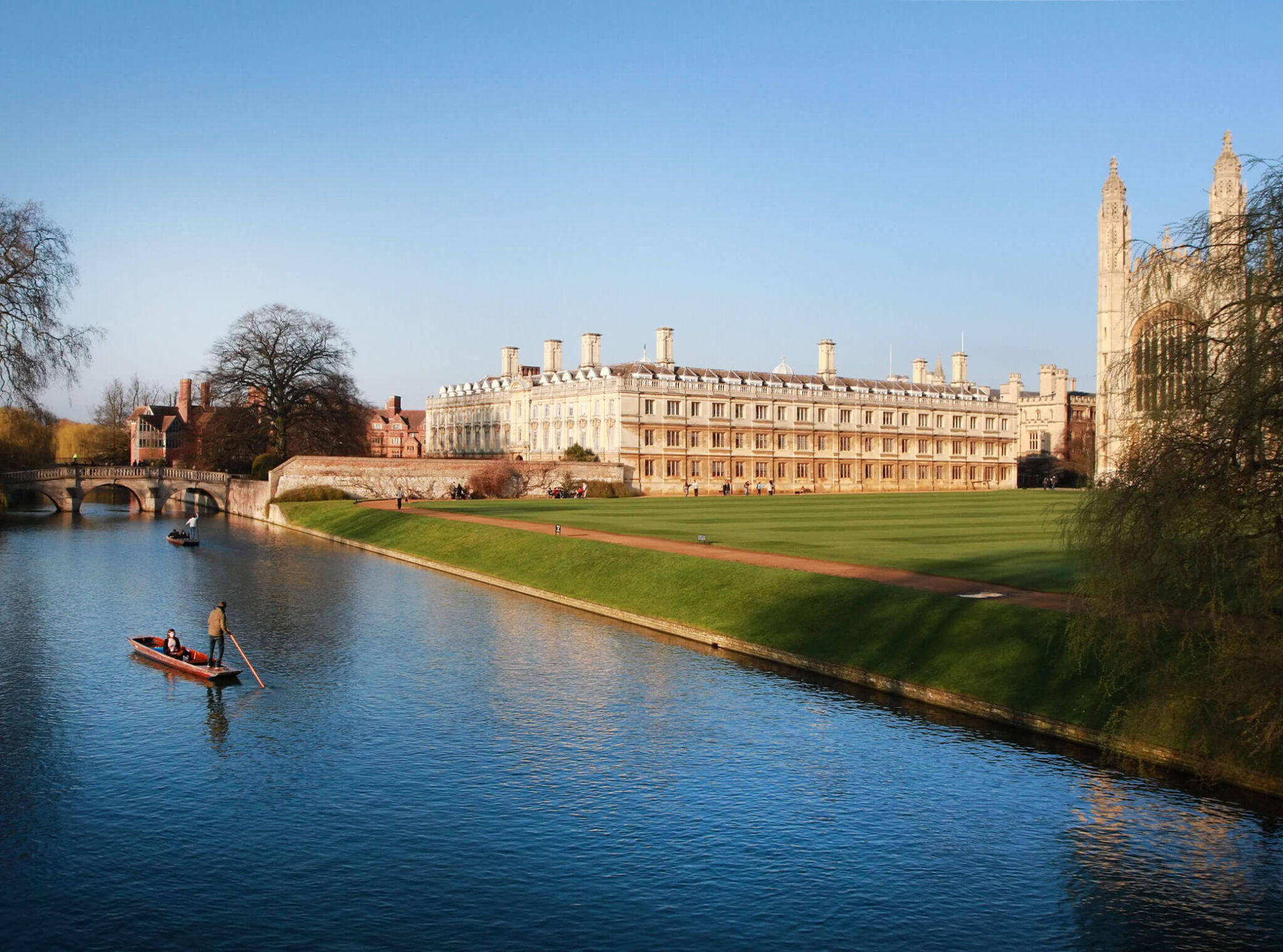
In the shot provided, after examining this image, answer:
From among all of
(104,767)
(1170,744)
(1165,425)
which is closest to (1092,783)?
(1170,744)

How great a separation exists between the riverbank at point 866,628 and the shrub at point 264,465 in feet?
122

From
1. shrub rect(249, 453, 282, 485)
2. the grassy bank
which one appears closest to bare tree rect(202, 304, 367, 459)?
shrub rect(249, 453, 282, 485)

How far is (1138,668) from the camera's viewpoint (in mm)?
18922

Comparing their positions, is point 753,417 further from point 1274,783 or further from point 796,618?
point 1274,783

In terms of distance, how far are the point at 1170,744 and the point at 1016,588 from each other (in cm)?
947

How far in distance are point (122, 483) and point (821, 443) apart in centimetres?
5386

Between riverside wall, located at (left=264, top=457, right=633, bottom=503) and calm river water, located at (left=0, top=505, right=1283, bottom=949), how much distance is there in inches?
1790

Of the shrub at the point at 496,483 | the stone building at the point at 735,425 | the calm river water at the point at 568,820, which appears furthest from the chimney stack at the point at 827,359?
the calm river water at the point at 568,820

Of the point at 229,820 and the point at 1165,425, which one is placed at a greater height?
the point at 1165,425

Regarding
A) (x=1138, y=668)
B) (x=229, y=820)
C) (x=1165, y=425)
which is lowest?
(x=229, y=820)

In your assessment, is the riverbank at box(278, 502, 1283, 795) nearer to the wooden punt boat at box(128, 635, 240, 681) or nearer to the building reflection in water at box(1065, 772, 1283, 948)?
the building reflection in water at box(1065, 772, 1283, 948)

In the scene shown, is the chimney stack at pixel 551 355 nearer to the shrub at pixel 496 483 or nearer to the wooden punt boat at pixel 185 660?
the shrub at pixel 496 483

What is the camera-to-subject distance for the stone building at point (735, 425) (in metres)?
85.8

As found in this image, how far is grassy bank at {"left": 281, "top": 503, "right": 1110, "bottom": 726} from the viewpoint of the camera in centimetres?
2112
